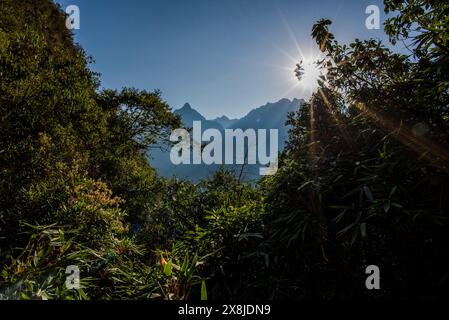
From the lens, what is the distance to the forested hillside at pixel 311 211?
2740mm

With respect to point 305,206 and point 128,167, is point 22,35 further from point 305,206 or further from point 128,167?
point 305,206

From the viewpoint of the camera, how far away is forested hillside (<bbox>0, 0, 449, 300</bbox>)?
2740mm

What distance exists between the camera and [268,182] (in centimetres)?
459

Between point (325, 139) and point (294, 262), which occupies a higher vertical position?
point (325, 139)

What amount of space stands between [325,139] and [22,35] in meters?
9.06

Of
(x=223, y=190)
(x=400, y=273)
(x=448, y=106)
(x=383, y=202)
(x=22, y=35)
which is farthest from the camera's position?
(x=223, y=190)

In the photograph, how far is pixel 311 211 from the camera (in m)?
3.25

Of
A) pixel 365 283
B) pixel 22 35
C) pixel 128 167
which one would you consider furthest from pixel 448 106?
pixel 128 167

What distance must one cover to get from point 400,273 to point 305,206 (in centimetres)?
115
